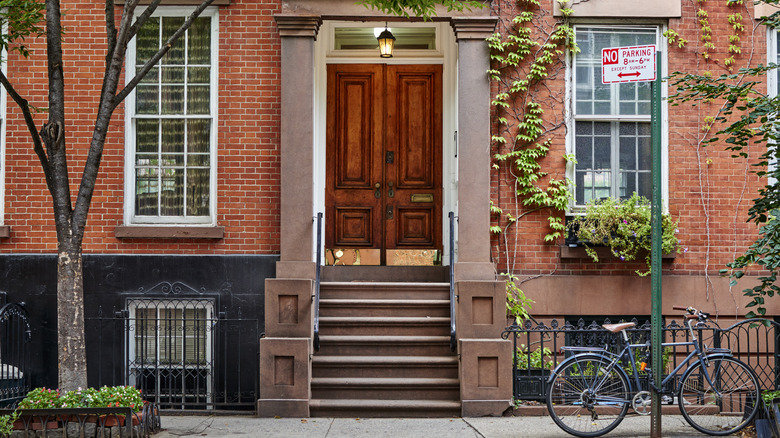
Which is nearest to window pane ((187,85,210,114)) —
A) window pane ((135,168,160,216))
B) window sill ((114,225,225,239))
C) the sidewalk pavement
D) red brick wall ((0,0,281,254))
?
red brick wall ((0,0,281,254))

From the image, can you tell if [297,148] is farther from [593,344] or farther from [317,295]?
[593,344]

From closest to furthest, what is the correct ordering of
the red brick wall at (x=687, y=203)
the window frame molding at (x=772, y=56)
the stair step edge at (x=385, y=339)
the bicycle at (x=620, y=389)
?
the bicycle at (x=620, y=389), the stair step edge at (x=385, y=339), the red brick wall at (x=687, y=203), the window frame molding at (x=772, y=56)

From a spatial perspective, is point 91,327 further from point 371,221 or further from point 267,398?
point 371,221

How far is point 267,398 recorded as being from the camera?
8398 mm

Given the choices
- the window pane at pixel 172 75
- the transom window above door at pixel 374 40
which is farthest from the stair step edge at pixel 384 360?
the transom window above door at pixel 374 40

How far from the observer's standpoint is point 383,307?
9.43m

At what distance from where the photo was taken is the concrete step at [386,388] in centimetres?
862

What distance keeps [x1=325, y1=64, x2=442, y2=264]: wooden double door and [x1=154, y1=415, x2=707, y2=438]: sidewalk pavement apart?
302cm

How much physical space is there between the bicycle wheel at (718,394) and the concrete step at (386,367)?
2.41 m

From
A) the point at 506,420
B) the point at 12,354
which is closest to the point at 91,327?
the point at 12,354

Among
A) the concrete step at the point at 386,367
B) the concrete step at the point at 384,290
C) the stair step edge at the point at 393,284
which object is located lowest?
the concrete step at the point at 386,367

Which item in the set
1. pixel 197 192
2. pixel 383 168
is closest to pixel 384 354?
pixel 383 168

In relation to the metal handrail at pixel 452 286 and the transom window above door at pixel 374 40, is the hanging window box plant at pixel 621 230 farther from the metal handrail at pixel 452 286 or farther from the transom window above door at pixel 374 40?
the transom window above door at pixel 374 40

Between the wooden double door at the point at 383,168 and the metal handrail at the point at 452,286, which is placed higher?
the wooden double door at the point at 383,168
